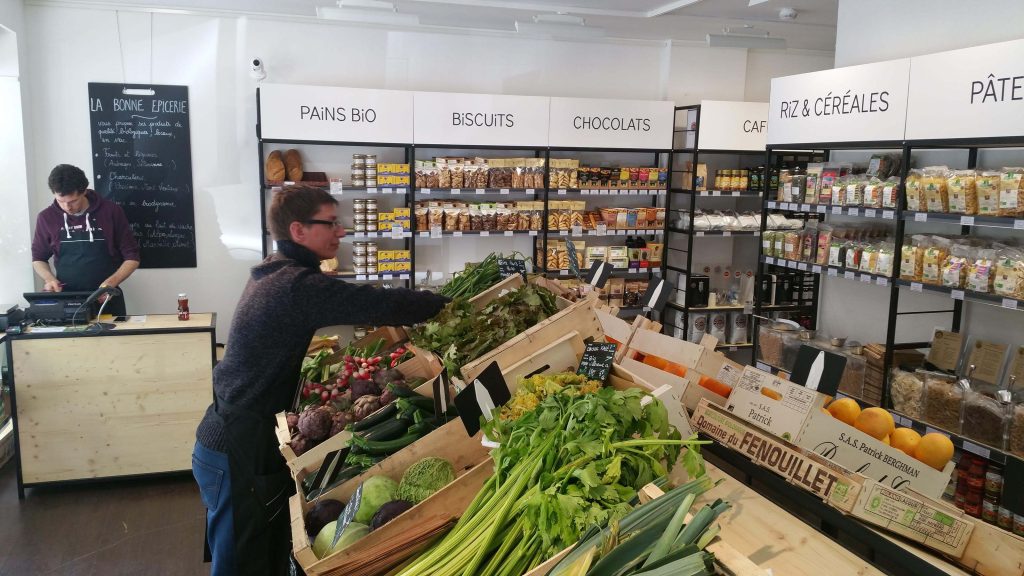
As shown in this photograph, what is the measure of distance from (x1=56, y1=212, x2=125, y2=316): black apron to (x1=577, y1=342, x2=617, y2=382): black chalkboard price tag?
449 centimetres

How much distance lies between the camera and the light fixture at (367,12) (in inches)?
206

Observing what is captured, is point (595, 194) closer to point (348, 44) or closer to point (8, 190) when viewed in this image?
point (348, 44)

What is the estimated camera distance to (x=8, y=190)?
17.8ft

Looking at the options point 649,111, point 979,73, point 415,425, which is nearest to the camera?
point 415,425

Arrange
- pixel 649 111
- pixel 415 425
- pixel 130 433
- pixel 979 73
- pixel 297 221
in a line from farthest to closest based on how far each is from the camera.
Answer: pixel 649 111, pixel 130 433, pixel 979 73, pixel 297 221, pixel 415 425

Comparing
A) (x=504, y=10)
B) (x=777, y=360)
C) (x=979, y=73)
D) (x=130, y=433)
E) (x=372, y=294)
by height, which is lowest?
(x=130, y=433)

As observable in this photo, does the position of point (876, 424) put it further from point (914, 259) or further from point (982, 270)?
point (914, 259)

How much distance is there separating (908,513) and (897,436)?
1.55 ft

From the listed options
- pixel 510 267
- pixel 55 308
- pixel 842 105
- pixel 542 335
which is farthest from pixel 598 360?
pixel 55 308

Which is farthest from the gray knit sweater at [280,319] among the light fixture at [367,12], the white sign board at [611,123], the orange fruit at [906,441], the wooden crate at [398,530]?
the white sign board at [611,123]

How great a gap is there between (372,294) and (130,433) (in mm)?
2988

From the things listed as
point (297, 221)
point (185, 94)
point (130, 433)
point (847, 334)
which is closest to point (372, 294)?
point (297, 221)

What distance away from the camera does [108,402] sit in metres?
4.45

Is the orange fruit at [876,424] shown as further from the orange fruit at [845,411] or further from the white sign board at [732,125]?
the white sign board at [732,125]
